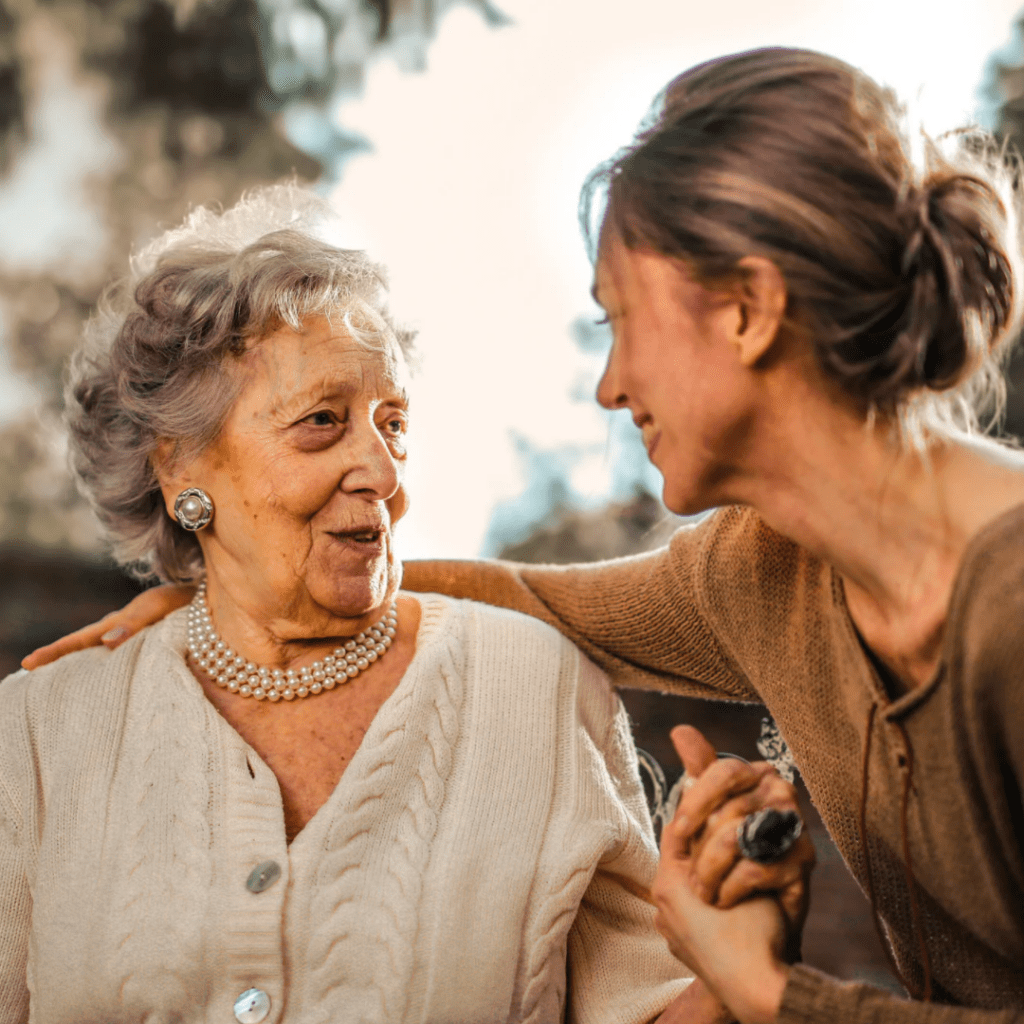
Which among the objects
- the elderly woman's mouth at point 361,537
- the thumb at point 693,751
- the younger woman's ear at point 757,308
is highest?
the younger woman's ear at point 757,308

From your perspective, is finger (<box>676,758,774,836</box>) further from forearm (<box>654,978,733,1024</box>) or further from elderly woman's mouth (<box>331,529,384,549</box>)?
elderly woman's mouth (<box>331,529,384,549</box>)

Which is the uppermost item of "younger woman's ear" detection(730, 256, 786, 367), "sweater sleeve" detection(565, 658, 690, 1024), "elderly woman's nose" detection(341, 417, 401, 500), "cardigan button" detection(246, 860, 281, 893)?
"younger woman's ear" detection(730, 256, 786, 367)

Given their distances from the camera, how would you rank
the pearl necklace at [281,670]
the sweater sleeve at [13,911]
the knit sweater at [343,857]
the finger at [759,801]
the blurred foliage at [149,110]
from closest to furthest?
the finger at [759,801]
the knit sweater at [343,857]
the sweater sleeve at [13,911]
the pearl necklace at [281,670]
the blurred foliage at [149,110]

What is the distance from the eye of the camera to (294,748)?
1663 mm

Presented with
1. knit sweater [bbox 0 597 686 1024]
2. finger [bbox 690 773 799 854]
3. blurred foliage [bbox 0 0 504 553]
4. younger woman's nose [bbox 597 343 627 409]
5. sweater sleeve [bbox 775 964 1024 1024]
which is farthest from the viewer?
blurred foliage [bbox 0 0 504 553]

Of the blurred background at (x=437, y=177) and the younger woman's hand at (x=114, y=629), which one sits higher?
the blurred background at (x=437, y=177)

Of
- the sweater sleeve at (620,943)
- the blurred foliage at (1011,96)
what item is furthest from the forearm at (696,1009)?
the blurred foliage at (1011,96)

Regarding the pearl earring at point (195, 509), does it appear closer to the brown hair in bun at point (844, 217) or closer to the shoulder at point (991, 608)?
A: the brown hair in bun at point (844, 217)

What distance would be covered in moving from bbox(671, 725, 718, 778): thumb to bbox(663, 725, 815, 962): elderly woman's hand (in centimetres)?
2

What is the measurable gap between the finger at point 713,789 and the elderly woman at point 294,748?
0.34 metres

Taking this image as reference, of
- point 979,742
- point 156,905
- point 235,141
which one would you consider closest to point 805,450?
point 979,742

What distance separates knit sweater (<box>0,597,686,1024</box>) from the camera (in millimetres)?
1499

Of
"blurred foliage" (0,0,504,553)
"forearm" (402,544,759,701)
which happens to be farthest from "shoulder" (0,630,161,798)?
"blurred foliage" (0,0,504,553)

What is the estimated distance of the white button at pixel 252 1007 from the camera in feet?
4.78
